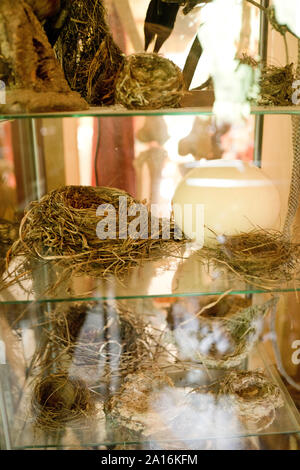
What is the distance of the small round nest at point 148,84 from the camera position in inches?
21.8

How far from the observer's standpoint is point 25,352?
735mm

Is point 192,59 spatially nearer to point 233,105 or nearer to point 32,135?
point 233,105

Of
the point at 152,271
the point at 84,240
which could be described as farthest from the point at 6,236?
the point at 152,271

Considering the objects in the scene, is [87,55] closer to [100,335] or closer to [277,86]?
[277,86]

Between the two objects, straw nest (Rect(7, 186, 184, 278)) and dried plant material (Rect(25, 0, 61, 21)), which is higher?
dried plant material (Rect(25, 0, 61, 21))

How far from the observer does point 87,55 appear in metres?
0.61

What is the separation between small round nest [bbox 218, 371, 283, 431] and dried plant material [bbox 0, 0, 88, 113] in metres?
0.47

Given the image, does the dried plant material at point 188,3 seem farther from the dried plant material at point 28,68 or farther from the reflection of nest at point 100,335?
the reflection of nest at point 100,335

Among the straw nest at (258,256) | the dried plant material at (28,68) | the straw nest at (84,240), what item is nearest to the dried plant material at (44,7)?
the dried plant material at (28,68)

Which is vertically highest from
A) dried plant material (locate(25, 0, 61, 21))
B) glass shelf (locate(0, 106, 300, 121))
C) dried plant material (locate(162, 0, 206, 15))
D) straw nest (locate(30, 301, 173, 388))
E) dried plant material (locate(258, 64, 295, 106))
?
dried plant material (locate(162, 0, 206, 15))

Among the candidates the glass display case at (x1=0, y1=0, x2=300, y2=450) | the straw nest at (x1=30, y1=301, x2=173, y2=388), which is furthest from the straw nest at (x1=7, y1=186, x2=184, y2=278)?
the straw nest at (x1=30, y1=301, x2=173, y2=388)

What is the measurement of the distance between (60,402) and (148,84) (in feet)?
1.57

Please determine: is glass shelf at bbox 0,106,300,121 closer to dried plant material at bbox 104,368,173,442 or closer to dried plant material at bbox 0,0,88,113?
dried plant material at bbox 0,0,88,113

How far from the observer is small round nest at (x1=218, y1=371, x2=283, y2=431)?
0.67m
